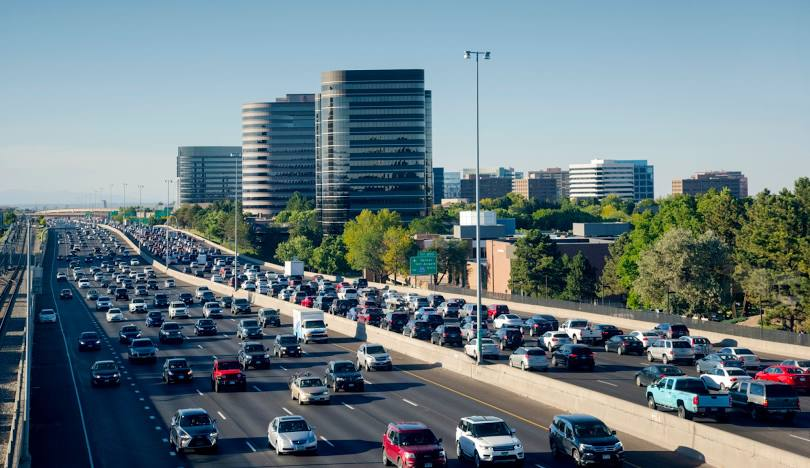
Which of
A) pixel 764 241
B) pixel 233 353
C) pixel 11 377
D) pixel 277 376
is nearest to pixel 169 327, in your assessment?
pixel 233 353

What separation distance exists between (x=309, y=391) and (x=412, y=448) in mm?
13389

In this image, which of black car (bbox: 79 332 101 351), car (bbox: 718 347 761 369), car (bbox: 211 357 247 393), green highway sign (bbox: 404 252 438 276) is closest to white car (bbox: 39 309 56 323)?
black car (bbox: 79 332 101 351)

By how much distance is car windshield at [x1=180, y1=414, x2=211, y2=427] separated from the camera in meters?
32.6

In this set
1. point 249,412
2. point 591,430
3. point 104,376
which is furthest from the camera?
point 104,376

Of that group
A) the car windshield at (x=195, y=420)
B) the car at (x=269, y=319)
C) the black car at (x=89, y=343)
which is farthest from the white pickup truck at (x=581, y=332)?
the car windshield at (x=195, y=420)

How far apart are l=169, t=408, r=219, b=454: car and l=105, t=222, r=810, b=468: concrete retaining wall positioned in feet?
45.3

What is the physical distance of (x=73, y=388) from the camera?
47562 mm

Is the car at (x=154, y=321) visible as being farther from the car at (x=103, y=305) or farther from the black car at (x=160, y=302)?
the car at (x=103, y=305)

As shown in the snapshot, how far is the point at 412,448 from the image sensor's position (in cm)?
2862

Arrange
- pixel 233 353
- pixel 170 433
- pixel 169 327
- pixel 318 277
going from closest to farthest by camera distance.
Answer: pixel 170 433 → pixel 233 353 → pixel 169 327 → pixel 318 277

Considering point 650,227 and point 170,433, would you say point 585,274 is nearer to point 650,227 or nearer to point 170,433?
point 650,227

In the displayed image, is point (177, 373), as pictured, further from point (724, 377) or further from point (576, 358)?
point (724, 377)

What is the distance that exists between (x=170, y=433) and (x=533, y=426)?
1281 centimetres

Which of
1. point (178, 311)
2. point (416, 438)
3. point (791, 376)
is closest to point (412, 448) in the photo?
point (416, 438)
